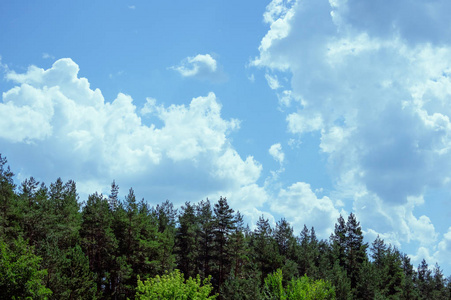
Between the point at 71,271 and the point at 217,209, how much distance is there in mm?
25995

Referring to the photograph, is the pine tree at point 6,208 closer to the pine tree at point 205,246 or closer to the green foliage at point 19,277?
the green foliage at point 19,277

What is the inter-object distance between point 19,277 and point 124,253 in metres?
19.9

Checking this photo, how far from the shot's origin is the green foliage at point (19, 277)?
3431 centimetres

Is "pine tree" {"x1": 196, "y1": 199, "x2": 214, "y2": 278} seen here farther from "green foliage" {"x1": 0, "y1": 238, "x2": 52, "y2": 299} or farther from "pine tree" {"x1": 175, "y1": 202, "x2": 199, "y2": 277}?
"green foliage" {"x1": 0, "y1": 238, "x2": 52, "y2": 299}

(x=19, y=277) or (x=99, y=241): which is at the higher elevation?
(x=99, y=241)

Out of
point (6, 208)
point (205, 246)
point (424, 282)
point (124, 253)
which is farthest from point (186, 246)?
point (424, 282)

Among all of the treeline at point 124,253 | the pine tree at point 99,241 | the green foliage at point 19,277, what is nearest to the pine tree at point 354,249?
the treeline at point 124,253

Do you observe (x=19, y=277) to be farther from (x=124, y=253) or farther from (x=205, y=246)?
(x=205, y=246)

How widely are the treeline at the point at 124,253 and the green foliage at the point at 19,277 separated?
0.26 ft

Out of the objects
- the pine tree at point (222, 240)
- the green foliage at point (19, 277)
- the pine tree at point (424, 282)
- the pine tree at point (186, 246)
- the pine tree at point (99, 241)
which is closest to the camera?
the green foliage at point (19, 277)

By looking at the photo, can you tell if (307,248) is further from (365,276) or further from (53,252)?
(53,252)

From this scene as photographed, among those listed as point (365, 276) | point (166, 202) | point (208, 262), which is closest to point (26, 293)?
point (208, 262)

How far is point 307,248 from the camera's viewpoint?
265 ft

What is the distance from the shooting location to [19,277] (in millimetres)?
34719
